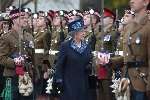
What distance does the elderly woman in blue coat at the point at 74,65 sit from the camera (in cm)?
1051

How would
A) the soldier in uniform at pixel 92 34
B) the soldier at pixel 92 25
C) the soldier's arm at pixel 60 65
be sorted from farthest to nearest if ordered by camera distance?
the soldier at pixel 92 25 < the soldier in uniform at pixel 92 34 < the soldier's arm at pixel 60 65

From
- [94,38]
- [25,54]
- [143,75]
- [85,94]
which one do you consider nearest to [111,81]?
[94,38]

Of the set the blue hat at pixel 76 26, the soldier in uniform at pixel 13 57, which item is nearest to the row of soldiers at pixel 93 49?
the soldier in uniform at pixel 13 57

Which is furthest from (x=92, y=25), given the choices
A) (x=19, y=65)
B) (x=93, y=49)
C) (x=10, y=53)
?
(x=19, y=65)

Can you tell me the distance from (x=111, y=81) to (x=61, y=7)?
19.3m

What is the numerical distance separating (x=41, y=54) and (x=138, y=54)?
5877 millimetres

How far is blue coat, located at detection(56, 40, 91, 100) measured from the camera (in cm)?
1051

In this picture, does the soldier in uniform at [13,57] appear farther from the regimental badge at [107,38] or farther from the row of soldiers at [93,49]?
the regimental badge at [107,38]

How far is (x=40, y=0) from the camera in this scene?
31219mm

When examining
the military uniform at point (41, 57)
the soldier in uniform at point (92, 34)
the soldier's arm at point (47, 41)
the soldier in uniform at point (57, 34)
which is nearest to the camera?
the soldier in uniform at point (92, 34)

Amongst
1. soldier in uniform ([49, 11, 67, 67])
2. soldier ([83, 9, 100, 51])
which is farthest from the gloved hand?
soldier in uniform ([49, 11, 67, 67])

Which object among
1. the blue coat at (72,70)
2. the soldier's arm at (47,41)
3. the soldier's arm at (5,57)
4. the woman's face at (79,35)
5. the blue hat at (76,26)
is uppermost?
the soldier's arm at (47,41)

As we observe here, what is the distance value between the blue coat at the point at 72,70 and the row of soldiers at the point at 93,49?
226 mm

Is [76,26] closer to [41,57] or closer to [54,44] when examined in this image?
[54,44]
